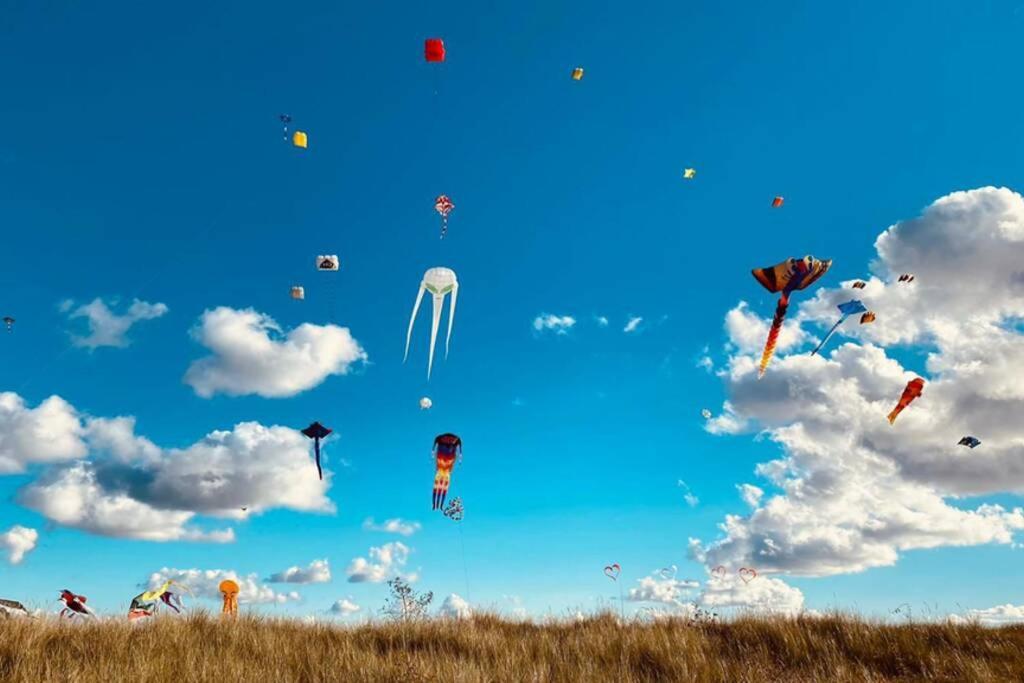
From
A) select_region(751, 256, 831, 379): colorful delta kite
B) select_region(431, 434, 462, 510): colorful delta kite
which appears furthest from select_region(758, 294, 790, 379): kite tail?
select_region(431, 434, 462, 510): colorful delta kite

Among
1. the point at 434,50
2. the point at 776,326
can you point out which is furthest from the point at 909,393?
the point at 434,50

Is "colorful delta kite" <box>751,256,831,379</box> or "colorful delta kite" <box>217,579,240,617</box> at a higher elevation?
"colorful delta kite" <box>751,256,831,379</box>

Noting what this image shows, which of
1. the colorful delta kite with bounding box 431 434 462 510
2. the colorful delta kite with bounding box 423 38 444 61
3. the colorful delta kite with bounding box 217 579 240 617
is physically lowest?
the colorful delta kite with bounding box 217 579 240 617

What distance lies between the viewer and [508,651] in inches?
514

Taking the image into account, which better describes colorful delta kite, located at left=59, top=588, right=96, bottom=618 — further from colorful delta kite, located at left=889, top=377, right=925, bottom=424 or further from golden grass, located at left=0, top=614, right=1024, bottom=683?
colorful delta kite, located at left=889, top=377, right=925, bottom=424

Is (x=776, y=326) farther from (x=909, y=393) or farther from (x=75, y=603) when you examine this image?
(x=75, y=603)

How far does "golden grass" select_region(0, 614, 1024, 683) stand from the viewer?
11094 millimetres

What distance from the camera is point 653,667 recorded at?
12977mm

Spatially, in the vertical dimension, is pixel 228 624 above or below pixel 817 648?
above

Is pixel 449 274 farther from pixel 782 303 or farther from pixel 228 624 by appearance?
pixel 228 624

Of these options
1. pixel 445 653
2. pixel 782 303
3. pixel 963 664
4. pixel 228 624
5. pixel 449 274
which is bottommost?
pixel 963 664

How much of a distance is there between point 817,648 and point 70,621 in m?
14.4

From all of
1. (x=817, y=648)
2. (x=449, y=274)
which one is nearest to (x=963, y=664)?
(x=817, y=648)

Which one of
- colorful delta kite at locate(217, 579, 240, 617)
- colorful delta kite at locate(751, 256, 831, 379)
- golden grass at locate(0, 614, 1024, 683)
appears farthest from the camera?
colorful delta kite at locate(751, 256, 831, 379)
